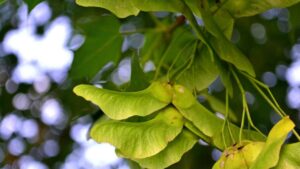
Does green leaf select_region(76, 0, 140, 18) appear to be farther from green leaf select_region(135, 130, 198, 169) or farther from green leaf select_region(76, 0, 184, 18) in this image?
green leaf select_region(135, 130, 198, 169)

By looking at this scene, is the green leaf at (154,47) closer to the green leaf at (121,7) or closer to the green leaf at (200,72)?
the green leaf at (200,72)

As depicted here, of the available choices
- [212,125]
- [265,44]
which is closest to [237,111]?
[265,44]

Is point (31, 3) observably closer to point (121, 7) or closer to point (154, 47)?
point (121, 7)

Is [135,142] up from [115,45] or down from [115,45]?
up

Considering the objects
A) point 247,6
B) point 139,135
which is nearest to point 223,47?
point 247,6

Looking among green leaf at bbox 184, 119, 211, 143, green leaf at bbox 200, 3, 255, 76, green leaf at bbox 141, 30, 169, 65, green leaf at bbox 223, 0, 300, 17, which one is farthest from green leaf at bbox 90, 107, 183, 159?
green leaf at bbox 141, 30, 169, 65

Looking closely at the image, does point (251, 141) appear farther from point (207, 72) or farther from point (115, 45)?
point (115, 45)
